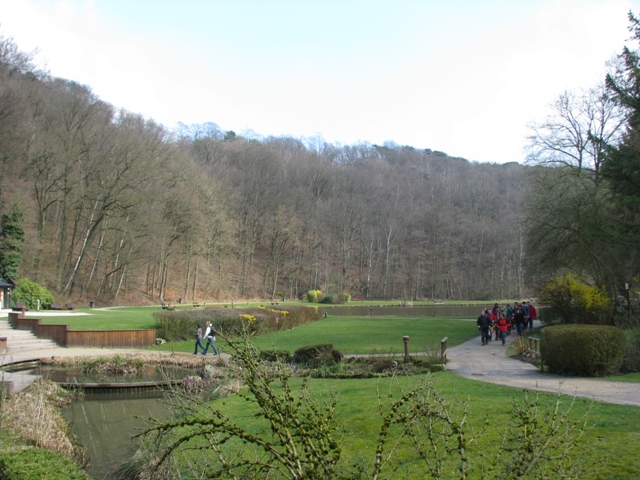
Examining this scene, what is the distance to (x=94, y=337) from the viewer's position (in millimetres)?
25000

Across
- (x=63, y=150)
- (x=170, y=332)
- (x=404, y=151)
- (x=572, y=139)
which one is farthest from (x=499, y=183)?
(x=170, y=332)

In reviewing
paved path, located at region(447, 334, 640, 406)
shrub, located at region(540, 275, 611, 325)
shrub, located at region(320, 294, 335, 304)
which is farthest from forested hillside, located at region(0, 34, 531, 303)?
paved path, located at region(447, 334, 640, 406)

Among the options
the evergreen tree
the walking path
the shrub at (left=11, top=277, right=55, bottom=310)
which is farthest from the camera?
the evergreen tree

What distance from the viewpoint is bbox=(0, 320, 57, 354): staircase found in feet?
78.0

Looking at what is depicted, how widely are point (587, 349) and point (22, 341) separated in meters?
22.7

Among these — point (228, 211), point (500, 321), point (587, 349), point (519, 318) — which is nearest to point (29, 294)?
point (500, 321)

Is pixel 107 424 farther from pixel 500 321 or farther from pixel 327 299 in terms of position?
pixel 327 299

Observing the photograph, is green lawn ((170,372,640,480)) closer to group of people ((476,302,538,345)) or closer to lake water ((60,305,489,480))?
lake water ((60,305,489,480))

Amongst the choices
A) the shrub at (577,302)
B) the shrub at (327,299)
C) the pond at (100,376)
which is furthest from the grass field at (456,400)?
the shrub at (327,299)

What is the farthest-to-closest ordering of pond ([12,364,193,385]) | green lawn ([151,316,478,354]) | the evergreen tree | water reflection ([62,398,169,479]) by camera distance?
the evergreen tree < green lawn ([151,316,478,354]) < pond ([12,364,193,385]) < water reflection ([62,398,169,479])

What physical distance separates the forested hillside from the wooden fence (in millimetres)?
17426

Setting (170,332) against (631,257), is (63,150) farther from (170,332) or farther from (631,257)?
(631,257)

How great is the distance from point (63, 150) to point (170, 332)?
81.6 feet

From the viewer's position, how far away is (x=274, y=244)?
248 ft
